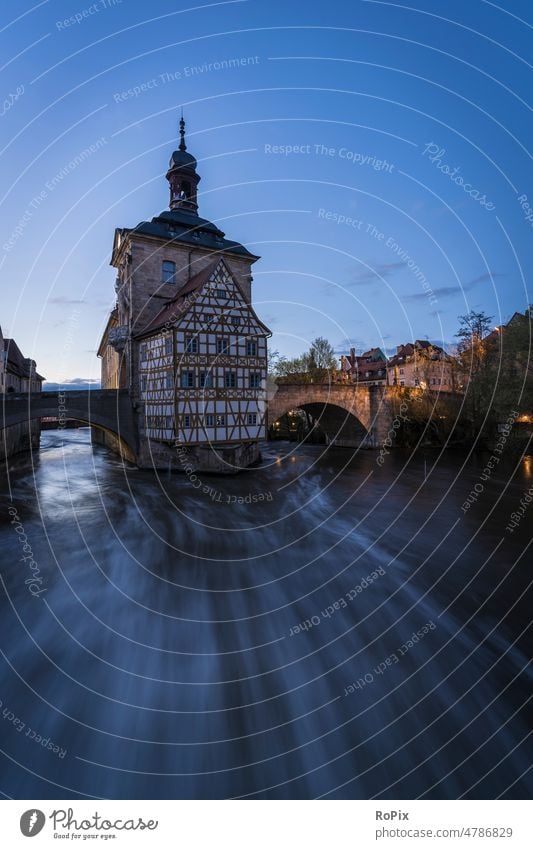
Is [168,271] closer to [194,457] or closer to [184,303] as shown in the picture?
[184,303]

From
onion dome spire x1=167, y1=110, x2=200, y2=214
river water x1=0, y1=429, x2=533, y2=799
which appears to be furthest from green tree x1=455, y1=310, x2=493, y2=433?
onion dome spire x1=167, y1=110, x2=200, y2=214

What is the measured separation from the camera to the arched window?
24156 millimetres

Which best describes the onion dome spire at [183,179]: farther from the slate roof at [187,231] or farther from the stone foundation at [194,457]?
the stone foundation at [194,457]

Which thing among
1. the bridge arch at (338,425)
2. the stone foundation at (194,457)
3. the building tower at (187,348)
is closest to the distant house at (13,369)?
the building tower at (187,348)

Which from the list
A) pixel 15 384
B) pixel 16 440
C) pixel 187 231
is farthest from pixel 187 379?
pixel 15 384

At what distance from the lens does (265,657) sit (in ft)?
22.0

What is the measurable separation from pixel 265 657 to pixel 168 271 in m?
23.5

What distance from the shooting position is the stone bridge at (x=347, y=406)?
29016 mm

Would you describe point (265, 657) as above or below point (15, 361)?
below

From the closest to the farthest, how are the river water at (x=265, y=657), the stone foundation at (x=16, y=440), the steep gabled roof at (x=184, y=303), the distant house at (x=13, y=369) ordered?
the river water at (x=265, y=657) < the steep gabled roof at (x=184, y=303) < the stone foundation at (x=16, y=440) < the distant house at (x=13, y=369)

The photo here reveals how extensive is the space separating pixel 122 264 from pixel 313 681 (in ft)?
87.3

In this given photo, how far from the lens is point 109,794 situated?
4305 millimetres

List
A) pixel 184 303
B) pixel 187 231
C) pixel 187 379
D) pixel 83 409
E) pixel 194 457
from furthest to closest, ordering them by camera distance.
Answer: pixel 187 231 → pixel 194 457 → pixel 83 409 → pixel 184 303 → pixel 187 379

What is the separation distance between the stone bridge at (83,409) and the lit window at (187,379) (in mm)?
4903
